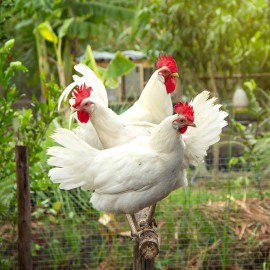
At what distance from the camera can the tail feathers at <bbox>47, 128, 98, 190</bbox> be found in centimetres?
319

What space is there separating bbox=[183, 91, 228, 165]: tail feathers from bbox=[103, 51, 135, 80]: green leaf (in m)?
5.18

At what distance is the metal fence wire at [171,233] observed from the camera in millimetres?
5809

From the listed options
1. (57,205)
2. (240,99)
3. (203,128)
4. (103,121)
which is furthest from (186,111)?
(240,99)

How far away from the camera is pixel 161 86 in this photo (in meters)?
4.04

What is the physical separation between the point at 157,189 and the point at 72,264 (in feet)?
9.61

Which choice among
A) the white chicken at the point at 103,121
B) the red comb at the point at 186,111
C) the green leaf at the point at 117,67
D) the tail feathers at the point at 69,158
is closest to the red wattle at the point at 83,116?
the white chicken at the point at 103,121

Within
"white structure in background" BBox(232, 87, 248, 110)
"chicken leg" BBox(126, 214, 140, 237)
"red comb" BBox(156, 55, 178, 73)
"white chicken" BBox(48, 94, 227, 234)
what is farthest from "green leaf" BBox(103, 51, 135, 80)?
"white chicken" BBox(48, 94, 227, 234)

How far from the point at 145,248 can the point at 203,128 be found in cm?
67

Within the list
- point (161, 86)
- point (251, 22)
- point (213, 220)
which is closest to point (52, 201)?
point (213, 220)

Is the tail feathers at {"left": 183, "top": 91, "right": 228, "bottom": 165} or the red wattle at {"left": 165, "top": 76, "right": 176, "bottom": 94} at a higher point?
the red wattle at {"left": 165, "top": 76, "right": 176, "bottom": 94}

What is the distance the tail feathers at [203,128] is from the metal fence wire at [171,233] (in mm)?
2398

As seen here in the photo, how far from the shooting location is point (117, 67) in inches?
346

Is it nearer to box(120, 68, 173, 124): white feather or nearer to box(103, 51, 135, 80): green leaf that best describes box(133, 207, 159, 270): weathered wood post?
box(120, 68, 173, 124): white feather

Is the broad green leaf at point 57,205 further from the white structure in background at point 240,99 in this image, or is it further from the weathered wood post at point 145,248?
the white structure in background at point 240,99
